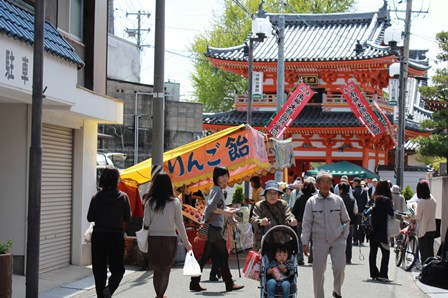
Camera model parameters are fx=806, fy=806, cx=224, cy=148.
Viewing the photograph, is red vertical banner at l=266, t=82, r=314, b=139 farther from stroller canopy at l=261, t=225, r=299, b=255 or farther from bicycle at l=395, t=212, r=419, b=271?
stroller canopy at l=261, t=225, r=299, b=255

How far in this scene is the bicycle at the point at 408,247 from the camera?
639 inches

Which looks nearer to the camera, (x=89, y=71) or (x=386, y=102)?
(x=89, y=71)

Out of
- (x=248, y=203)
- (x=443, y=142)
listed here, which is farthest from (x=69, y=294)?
(x=443, y=142)

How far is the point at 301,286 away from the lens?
1350 centimetres

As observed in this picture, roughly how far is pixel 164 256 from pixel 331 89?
2955cm

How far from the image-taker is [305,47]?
4072cm

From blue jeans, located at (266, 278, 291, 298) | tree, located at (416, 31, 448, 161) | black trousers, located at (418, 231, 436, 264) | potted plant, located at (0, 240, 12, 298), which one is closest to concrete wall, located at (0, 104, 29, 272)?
potted plant, located at (0, 240, 12, 298)

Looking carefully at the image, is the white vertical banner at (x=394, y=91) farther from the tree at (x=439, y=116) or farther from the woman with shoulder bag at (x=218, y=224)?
the woman with shoulder bag at (x=218, y=224)

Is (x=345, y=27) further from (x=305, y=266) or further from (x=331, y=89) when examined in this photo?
(x=305, y=266)

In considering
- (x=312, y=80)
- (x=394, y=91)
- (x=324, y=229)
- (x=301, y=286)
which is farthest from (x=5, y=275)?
(x=312, y=80)

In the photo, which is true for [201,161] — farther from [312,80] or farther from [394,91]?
[312,80]

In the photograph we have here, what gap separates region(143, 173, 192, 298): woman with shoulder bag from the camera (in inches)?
411

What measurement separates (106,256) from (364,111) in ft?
75.1

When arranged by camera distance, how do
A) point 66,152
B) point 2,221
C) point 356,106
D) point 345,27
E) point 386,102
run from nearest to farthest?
point 2,221 < point 66,152 < point 356,106 < point 386,102 < point 345,27
